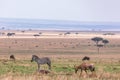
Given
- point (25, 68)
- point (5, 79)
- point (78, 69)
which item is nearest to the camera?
point (5, 79)

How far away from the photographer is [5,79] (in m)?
20.1

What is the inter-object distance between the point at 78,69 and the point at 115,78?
4724 mm

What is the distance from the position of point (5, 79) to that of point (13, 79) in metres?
0.54

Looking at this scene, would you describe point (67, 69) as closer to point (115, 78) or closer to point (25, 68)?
point (25, 68)

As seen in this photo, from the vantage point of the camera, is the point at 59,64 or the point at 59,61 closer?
the point at 59,64

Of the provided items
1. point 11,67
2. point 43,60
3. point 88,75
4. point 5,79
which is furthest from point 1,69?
point 5,79

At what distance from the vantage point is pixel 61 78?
853 inches

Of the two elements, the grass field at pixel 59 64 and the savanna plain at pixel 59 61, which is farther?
the savanna plain at pixel 59 61

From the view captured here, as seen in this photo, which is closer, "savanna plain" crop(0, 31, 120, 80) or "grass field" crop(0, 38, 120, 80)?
"grass field" crop(0, 38, 120, 80)

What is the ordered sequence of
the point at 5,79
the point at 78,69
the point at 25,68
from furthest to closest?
1. the point at 25,68
2. the point at 78,69
3. the point at 5,79

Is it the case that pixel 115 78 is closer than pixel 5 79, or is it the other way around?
pixel 5 79

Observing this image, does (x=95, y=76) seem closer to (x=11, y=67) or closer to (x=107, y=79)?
(x=107, y=79)

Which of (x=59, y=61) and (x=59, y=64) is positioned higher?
(x=59, y=64)

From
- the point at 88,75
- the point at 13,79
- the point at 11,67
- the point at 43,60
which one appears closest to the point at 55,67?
the point at 43,60
